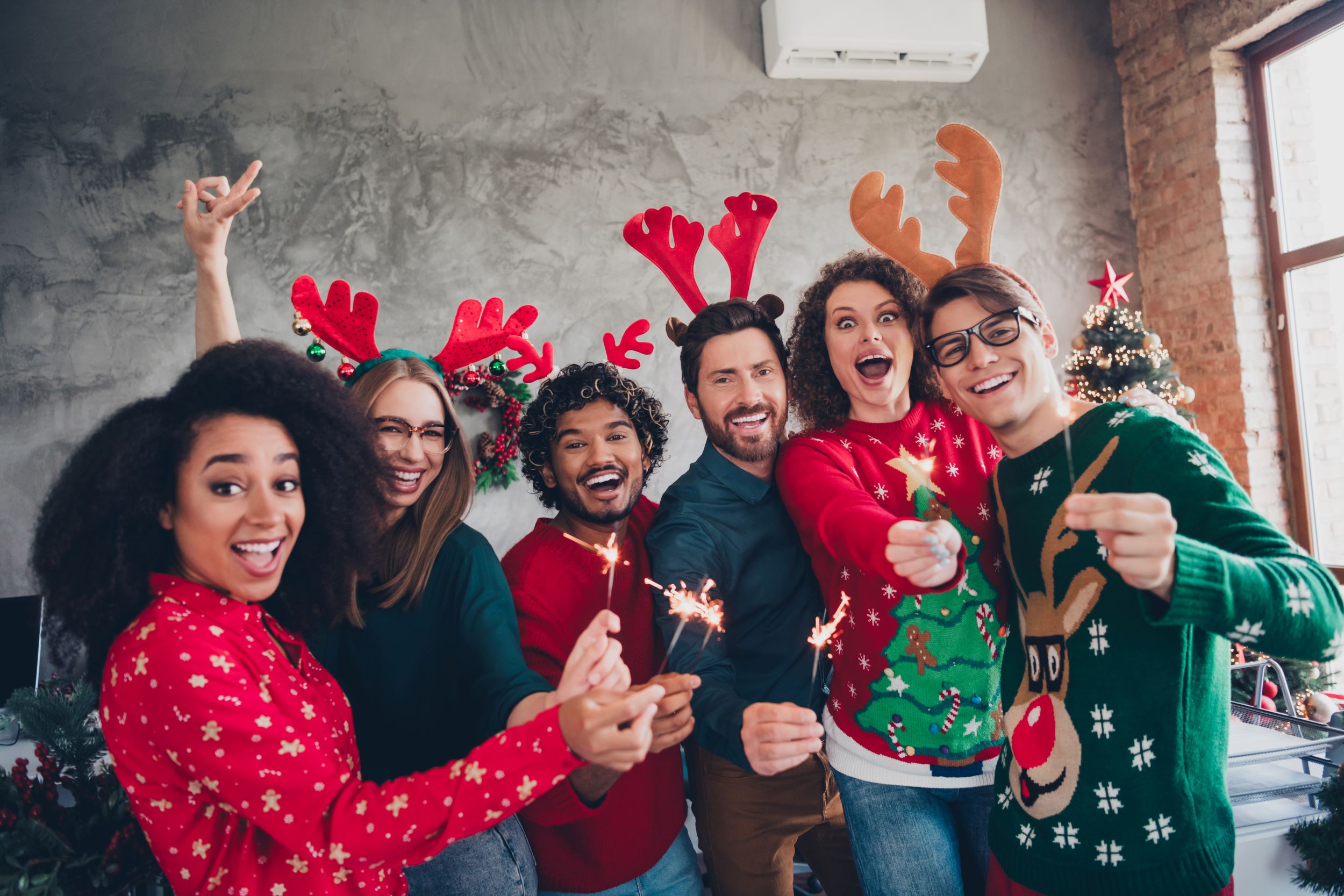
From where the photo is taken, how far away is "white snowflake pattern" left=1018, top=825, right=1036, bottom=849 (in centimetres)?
124

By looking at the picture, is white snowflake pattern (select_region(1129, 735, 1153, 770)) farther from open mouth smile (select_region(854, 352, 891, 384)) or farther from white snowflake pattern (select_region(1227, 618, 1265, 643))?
open mouth smile (select_region(854, 352, 891, 384))

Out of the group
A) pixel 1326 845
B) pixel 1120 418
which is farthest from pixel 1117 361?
pixel 1120 418

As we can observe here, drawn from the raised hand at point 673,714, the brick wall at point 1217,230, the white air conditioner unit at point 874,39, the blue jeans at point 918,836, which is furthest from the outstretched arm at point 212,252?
the brick wall at point 1217,230

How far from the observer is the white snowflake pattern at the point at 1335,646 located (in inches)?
39.6

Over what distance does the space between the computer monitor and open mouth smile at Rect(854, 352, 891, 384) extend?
3.06 metres

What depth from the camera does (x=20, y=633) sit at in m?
2.96

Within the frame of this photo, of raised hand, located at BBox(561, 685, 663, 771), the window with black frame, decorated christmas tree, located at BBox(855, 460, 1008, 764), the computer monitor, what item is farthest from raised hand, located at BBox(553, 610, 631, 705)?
the window with black frame

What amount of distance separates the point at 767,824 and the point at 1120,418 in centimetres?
124

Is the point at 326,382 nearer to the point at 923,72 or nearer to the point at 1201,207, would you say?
the point at 923,72

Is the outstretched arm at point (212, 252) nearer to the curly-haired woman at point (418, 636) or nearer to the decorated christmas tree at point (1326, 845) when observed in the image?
the curly-haired woman at point (418, 636)

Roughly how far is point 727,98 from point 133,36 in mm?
3027

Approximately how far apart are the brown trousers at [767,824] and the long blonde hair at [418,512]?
0.85 meters

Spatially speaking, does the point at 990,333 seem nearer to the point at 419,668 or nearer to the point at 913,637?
the point at 913,637

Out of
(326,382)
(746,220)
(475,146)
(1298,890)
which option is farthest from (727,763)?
(475,146)
